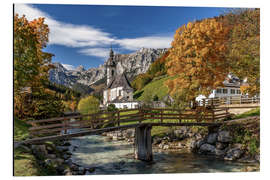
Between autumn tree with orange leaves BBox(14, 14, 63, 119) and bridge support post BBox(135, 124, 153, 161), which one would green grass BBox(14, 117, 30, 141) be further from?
bridge support post BBox(135, 124, 153, 161)

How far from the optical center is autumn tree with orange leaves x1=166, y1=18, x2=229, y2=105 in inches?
542

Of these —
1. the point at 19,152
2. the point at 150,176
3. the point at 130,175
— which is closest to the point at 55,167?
the point at 19,152

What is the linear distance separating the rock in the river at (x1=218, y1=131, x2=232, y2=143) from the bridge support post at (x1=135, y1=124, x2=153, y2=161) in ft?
13.4

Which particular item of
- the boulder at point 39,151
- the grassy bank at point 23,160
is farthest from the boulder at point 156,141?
the grassy bank at point 23,160

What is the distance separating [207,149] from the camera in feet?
44.9

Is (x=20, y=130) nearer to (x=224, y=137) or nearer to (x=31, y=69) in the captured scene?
(x=31, y=69)

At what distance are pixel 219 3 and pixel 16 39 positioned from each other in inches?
338

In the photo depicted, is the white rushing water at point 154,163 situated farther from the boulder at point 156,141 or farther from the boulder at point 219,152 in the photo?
the boulder at point 156,141

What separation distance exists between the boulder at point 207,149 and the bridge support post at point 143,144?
3266 millimetres

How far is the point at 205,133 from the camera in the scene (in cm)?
1530

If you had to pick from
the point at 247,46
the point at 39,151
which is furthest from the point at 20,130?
the point at 247,46

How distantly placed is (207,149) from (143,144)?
386 cm

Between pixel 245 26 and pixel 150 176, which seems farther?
pixel 245 26
